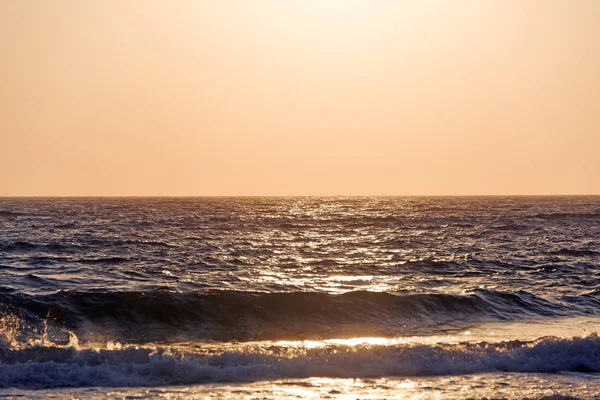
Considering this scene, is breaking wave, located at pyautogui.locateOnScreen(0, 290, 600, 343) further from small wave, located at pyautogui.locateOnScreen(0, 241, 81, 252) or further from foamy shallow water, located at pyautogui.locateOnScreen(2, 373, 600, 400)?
small wave, located at pyautogui.locateOnScreen(0, 241, 81, 252)

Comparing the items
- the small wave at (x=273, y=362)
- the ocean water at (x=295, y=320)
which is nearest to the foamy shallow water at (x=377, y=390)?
the ocean water at (x=295, y=320)

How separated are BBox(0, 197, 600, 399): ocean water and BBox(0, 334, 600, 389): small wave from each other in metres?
0.05

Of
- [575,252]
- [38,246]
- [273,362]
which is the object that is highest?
[575,252]

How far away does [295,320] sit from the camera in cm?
2303

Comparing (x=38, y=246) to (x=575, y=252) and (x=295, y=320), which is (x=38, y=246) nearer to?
(x=295, y=320)

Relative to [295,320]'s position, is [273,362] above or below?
above

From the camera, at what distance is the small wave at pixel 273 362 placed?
15586 millimetres

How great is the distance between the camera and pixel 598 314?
2417cm

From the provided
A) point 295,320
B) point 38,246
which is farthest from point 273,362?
point 38,246

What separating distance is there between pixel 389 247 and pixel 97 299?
24.7 metres

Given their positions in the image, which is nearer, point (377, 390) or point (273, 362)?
point (377, 390)

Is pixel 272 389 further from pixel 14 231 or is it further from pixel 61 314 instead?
pixel 14 231

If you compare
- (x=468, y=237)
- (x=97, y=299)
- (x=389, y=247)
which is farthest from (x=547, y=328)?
(x=468, y=237)

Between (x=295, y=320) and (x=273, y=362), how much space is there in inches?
245
